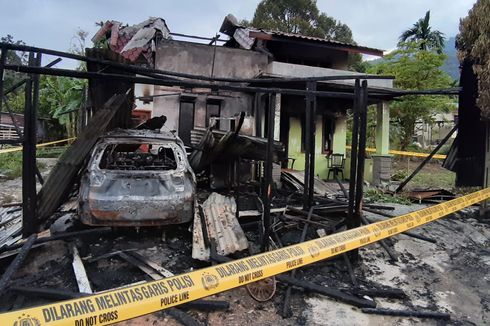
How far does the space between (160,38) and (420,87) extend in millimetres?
16460

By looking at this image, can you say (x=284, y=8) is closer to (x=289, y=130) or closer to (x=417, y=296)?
(x=289, y=130)

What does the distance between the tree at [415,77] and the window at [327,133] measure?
801 cm

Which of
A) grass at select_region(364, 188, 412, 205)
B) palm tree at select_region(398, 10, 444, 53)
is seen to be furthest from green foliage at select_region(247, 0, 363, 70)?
grass at select_region(364, 188, 412, 205)

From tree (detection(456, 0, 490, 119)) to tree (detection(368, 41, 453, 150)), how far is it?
46.8 ft

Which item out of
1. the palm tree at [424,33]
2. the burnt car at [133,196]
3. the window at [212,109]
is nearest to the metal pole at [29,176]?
the burnt car at [133,196]

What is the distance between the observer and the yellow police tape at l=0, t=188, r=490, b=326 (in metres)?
2.03

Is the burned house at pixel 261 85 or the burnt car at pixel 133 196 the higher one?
the burned house at pixel 261 85

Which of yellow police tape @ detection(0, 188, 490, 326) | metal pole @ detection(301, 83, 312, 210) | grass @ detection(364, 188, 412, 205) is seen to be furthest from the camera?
grass @ detection(364, 188, 412, 205)

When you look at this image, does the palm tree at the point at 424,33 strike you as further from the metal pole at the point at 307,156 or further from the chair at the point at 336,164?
the metal pole at the point at 307,156

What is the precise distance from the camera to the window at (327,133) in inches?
612

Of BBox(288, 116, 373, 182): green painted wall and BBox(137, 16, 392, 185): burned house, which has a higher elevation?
BBox(137, 16, 392, 185): burned house

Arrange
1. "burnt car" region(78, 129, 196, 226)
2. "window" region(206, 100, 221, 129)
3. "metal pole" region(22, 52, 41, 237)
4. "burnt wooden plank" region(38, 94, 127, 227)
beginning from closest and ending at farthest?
"burnt car" region(78, 129, 196, 226), "metal pole" region(22, 52, 41, 237), "burnt wooden plank" region(38, 94, 127, 227), "window" region(206, 100, 221, 129)

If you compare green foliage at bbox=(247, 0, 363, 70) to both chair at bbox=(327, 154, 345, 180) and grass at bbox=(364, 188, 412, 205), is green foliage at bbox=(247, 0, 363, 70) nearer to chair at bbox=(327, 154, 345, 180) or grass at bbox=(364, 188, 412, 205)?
chair at bbox=(327, 154, 345, 180)

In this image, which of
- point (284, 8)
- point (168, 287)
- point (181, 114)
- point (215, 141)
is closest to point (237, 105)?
point (181, 114)
